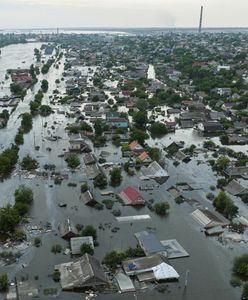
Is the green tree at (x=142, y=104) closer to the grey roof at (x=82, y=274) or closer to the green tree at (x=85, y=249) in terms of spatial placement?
the green tree at (x=85, y=249)

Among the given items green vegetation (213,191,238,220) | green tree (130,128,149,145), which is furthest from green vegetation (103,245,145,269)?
green tree (130,128,149,145)

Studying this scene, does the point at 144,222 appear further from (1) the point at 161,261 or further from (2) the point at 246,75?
(2) the point at 246,75

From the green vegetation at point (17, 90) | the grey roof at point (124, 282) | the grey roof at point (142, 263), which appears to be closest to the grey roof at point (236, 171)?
the grey roof at point (142, 263)

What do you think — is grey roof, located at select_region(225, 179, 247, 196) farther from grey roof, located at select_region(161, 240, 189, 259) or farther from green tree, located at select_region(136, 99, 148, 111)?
green tree, located at select_region(136, 99, 148, 111)

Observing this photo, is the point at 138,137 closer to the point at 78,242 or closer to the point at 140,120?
the point at 140,120

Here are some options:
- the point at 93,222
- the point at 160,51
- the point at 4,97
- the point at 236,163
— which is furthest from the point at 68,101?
the point at 160,51

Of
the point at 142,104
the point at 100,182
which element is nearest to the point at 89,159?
the point at 100,182
